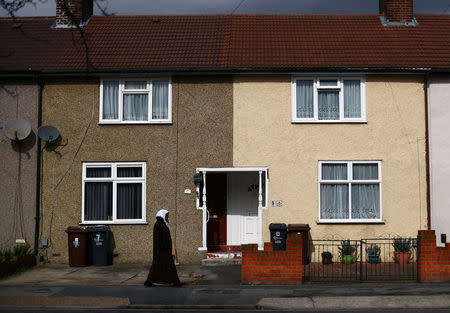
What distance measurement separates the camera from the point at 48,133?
1539cm

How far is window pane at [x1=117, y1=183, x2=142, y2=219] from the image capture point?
15484mm

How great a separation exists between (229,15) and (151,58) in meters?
3.97

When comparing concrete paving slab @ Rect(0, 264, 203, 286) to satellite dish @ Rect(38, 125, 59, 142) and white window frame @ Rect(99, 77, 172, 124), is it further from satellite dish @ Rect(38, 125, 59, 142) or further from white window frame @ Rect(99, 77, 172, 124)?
white window frame @ Rect(99, 77, 172, 124)

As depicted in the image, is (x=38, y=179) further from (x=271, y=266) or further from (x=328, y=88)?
(x=328, y=88)

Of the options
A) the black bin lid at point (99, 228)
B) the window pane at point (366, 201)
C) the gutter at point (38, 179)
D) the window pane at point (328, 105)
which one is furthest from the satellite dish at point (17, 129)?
the window pane at point (366, 201)

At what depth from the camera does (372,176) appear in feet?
50.5

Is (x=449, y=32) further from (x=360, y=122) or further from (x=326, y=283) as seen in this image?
(x=326, y=283)

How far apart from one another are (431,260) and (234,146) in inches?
234

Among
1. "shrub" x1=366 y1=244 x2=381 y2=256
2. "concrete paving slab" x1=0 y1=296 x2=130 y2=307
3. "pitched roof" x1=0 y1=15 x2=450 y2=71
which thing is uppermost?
"pitched roof" x1=0 y1=15 x2=450 y2=71

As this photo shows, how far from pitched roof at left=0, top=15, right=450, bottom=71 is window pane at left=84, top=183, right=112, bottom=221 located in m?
3.25


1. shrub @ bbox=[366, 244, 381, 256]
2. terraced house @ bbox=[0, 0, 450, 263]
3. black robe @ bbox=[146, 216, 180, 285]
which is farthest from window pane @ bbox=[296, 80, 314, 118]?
black robe @ bbox=[146, 216, 180, 285]

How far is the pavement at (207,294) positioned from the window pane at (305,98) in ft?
16.1

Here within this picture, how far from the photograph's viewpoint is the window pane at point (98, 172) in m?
15.6

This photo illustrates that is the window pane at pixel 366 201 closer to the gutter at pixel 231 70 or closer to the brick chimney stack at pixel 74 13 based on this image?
the gutter at pixel 231 70
